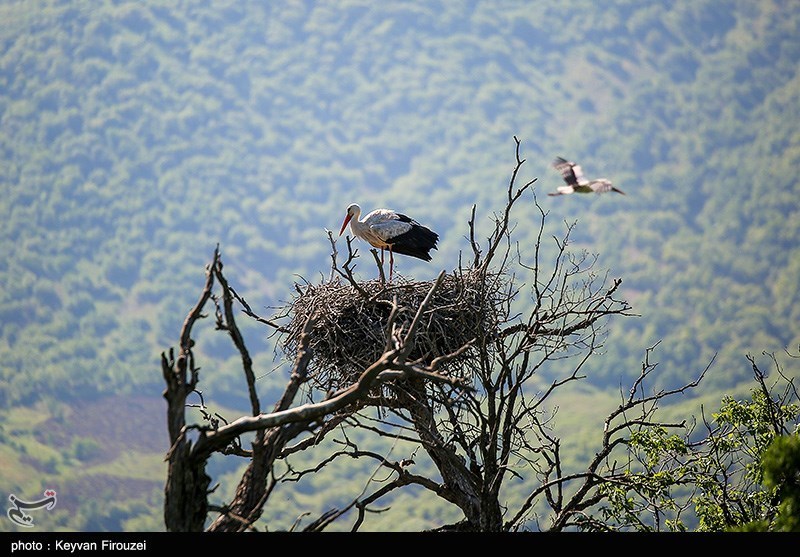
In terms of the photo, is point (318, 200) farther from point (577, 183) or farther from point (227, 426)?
point (227, 426)

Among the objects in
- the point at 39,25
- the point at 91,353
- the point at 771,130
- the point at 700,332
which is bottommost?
the point at 700,332

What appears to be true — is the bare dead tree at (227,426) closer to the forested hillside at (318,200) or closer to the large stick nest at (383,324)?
the large stick nest at (383,324)

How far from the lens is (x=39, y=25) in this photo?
188m

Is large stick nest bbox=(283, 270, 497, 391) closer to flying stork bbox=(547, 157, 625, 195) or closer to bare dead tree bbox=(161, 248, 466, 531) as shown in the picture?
flying stork bbox=(547, 157, 625, 195)

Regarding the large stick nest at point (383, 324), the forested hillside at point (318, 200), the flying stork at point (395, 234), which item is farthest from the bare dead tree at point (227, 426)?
the forested hillside at point (318, 200)

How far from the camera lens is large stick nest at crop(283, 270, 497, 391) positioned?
898cm

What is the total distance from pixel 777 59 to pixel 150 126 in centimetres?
10580

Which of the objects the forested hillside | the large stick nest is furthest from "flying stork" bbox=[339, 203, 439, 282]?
the forested hillside

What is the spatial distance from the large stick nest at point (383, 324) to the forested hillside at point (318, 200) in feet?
270

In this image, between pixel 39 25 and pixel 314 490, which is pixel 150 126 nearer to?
pixel 39 25

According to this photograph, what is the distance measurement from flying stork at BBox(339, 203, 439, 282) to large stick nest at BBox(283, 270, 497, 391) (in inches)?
111

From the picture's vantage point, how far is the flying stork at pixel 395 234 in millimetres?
12391

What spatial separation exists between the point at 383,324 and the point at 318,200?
159459 mm

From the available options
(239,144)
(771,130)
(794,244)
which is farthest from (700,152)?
(239,144)
